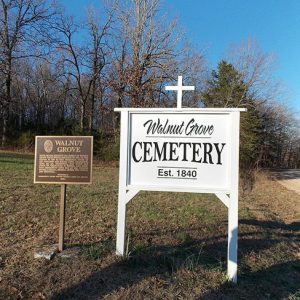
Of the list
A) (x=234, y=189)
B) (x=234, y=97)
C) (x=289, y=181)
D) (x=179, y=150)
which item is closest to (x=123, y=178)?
(x=179, y=150)

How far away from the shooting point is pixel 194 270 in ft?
18.0

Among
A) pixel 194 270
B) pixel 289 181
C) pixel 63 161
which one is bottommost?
pixel 289 181

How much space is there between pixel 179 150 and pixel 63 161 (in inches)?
63.0

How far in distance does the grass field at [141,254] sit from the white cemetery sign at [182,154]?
0.44 m

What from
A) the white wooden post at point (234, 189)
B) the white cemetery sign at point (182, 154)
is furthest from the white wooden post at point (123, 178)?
the white wooden post at point (234, 189)

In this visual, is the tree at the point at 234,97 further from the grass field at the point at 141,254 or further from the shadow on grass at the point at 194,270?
the shadow on grass at the point at 194,270

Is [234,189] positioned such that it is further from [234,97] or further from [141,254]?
[234,97]

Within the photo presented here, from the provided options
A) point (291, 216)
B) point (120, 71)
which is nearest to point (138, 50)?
point (120, 71)

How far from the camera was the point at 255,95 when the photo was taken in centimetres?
4225

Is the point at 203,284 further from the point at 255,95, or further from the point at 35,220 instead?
the point at 255,95

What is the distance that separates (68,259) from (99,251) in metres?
0.44

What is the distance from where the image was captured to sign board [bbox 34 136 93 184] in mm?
5875

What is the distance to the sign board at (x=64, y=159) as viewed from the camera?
5.88 m

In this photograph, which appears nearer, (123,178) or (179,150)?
(179,150)
